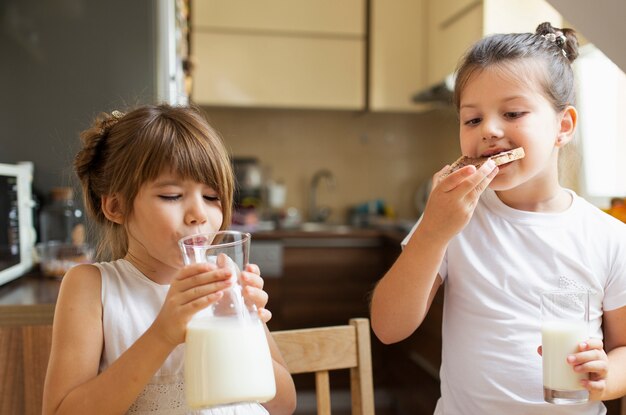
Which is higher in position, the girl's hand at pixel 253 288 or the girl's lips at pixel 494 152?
the girl's lips at pixel 494 152

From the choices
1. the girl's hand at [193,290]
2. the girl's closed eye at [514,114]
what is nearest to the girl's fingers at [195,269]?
the girl's hand at [193,290]

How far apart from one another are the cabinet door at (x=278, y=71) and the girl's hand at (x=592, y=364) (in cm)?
290

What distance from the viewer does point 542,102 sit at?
93 cm

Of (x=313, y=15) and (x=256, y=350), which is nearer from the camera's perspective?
(x=256, y=350)

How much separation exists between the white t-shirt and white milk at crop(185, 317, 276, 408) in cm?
38

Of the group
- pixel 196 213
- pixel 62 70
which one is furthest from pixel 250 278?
pixel 62 70

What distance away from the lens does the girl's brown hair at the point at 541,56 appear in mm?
949

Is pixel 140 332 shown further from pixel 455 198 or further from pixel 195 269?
pixel 455 198

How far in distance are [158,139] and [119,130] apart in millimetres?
87

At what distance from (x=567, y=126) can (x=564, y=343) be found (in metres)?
0.40

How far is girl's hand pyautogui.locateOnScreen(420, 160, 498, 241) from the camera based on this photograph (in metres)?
0.83

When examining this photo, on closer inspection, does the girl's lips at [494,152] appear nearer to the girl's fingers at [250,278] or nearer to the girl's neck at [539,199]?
the girl's neck at [539,199]

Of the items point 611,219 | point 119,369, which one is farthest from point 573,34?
point 119,369

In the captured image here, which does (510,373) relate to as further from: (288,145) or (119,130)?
(288,145)
